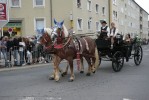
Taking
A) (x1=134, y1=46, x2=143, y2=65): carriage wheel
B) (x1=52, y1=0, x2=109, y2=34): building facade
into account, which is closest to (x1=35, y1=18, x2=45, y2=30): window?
(x1=52, y1=0, x2=109, y2=34): building facade

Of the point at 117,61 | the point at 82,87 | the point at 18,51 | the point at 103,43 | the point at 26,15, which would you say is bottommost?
the point at 82,87

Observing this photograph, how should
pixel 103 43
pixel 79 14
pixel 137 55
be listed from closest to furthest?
pixel 103 43, pixel 137 55, pixel 79 14

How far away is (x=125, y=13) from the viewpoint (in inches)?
3024

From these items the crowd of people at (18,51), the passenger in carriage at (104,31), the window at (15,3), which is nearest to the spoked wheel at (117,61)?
the passenger in carriage at (104,31)

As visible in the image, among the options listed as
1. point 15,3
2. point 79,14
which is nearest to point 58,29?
point 15,3

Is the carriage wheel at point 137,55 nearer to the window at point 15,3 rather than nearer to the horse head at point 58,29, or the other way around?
the horse head at point 58,29

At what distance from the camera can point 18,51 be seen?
1817 centimetres

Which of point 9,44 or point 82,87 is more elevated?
point 9,44

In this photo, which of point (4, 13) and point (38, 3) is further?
point (38, 3)

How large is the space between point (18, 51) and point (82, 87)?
8626 mm

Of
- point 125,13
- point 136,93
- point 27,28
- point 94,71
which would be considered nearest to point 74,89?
point 136,93

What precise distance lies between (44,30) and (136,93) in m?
3.86

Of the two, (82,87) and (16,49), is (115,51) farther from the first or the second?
(16,49)

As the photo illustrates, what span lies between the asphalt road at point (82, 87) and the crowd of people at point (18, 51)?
5.21 meters
